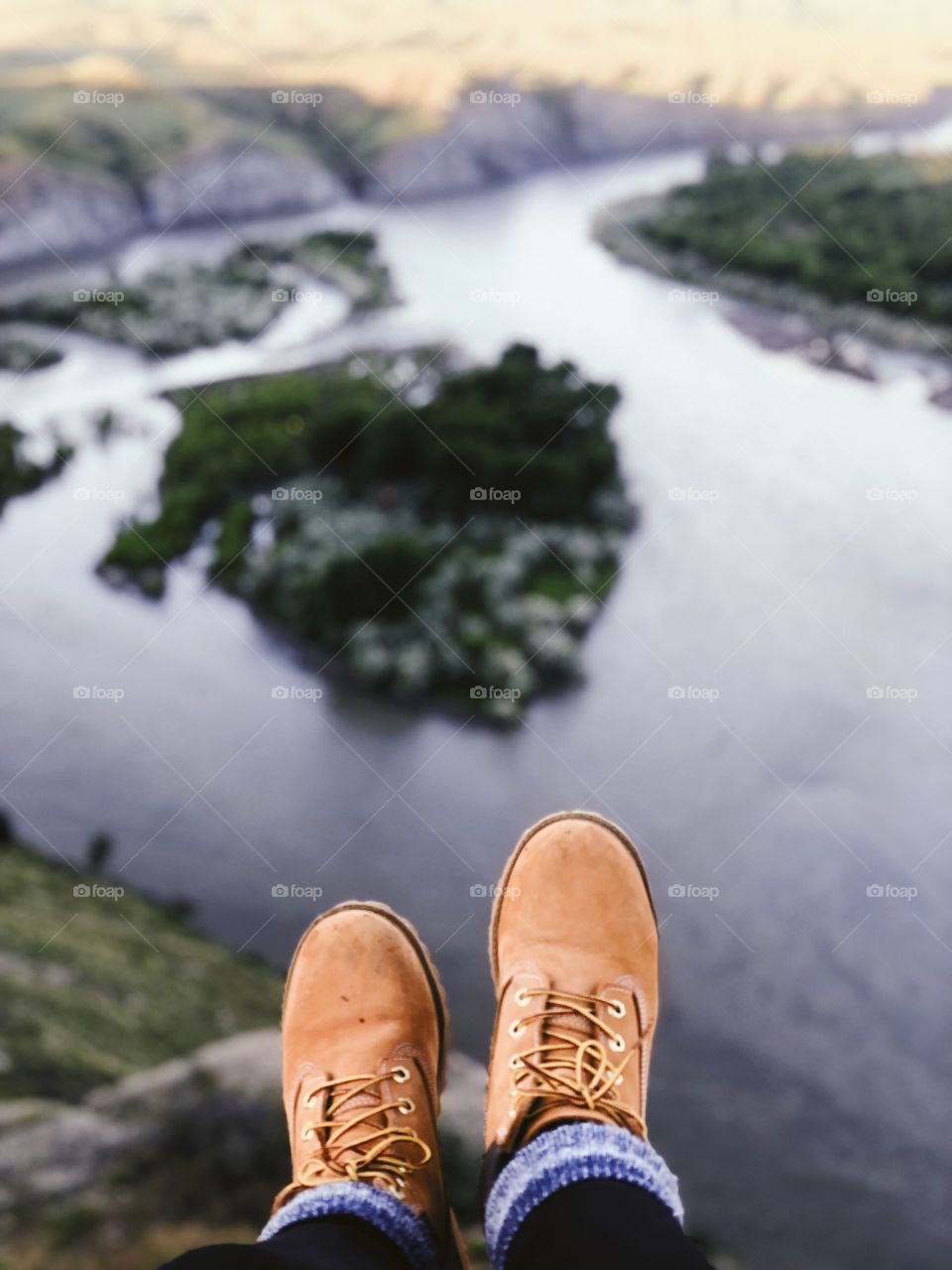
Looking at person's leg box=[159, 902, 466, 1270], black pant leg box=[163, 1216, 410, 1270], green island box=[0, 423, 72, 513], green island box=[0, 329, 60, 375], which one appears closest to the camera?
black pant leg box=[163, 1216, 410, 1270]

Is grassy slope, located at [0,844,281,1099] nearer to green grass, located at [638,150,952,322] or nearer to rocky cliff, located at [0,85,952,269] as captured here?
rocky cliff, located at [0,85,952,269]

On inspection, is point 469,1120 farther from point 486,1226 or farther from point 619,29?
point 619,29

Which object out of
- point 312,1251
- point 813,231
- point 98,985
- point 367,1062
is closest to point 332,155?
point 813,231

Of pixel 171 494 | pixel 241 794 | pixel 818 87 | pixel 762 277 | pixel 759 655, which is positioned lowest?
pixel 241 794

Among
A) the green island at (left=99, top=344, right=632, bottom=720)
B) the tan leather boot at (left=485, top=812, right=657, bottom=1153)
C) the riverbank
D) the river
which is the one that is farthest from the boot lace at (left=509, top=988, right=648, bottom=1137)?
the riverbank

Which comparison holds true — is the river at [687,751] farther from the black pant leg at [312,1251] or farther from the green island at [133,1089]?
the black pant leg at [312,1251]

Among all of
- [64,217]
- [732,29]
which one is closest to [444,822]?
[64,217]

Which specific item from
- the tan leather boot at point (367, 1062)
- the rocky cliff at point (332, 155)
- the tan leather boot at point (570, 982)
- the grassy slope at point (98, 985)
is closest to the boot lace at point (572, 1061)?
the tan leather boot at point (570, 982)
